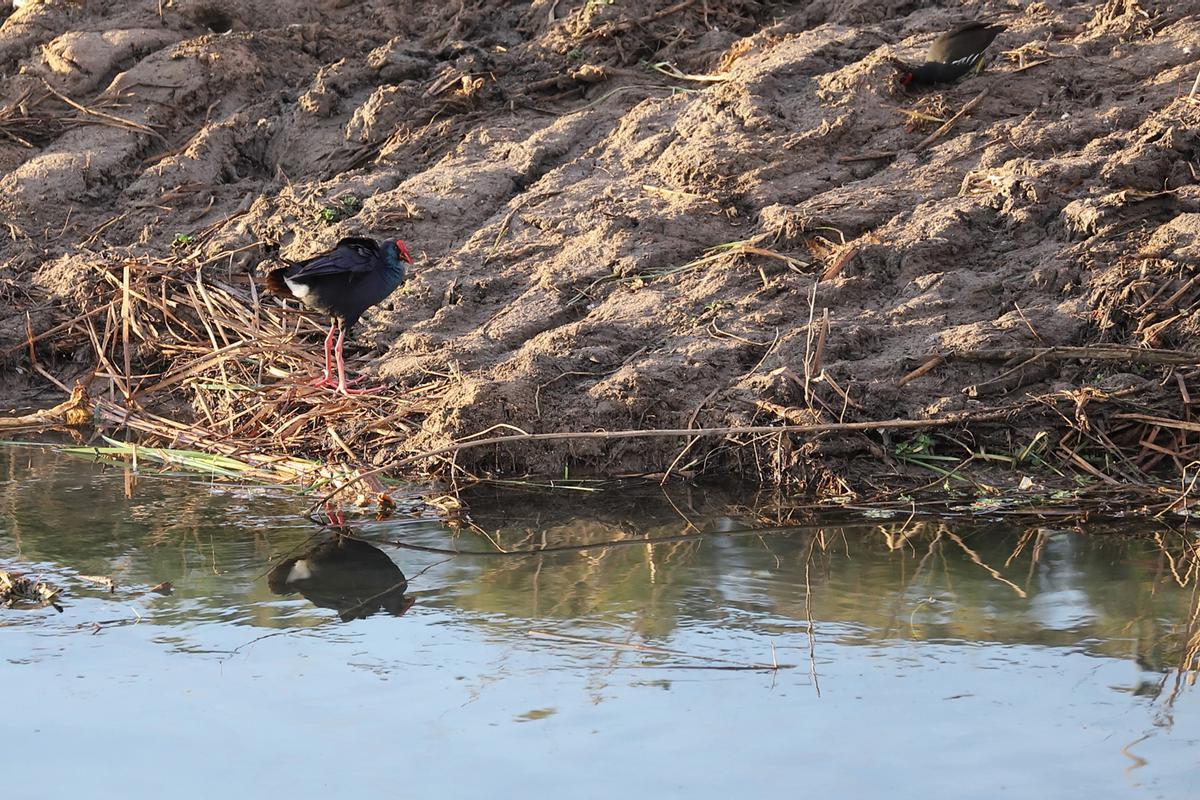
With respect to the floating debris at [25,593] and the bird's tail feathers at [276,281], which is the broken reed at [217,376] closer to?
the bird's tail feathers at [276,281]

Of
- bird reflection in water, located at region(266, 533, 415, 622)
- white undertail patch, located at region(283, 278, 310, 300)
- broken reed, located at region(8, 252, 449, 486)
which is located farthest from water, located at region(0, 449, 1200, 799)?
white undertail patch, located at region(283, 278, 310, 300)

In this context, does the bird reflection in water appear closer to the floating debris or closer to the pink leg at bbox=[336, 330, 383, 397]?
the floating debris

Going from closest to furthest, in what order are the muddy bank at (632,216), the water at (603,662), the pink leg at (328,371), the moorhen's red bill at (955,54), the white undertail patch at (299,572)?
the water at (603,662), the white undertail patch at (299,572), the muddy bank at (632,216), the pink leg at (328,371), the moorhen's red bill at (955,54)

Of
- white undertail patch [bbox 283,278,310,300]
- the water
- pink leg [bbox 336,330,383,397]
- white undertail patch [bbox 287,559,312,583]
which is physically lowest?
the water

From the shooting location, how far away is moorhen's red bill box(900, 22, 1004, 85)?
6938 mm

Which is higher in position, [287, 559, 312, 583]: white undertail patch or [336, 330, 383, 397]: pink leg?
[336, 330, 383, 397]: pink leg

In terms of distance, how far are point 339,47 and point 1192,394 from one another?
20.4ft

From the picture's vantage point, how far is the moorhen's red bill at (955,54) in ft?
Result: 22.8

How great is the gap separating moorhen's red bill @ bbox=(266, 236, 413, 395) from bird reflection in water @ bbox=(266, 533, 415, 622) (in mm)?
1523

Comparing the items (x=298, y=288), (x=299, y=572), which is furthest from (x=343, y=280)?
(x=299, y=572)

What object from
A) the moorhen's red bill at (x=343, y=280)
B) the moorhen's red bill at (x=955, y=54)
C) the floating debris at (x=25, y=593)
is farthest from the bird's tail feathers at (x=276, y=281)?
the moorhen's red bill at (x=955, y=54)

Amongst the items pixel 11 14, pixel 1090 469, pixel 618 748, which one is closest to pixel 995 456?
pixel 1090 469

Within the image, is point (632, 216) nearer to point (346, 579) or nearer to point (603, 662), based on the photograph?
point (346, 579)

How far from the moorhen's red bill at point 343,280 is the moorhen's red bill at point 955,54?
2.90 m
